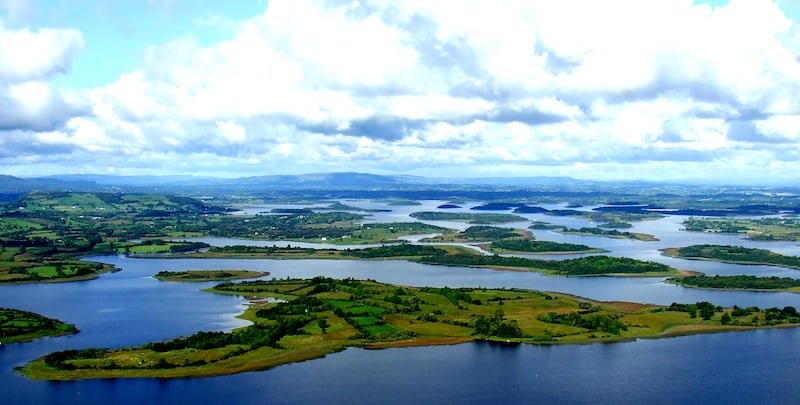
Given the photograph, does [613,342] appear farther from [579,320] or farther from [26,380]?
[26,380]

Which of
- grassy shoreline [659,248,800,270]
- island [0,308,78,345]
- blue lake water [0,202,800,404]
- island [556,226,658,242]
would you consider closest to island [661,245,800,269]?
grassy shoreline [659,248,800,270]

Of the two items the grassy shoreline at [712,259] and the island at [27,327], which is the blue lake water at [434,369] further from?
the grassy shoreline at [712,259]

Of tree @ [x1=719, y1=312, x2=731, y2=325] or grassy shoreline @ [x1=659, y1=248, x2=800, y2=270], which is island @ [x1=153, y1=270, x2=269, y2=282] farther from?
grassy shoreline @ [x1=659, y1=248, x2=800, y2=270]

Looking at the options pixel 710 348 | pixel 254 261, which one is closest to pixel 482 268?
pixel 254 261

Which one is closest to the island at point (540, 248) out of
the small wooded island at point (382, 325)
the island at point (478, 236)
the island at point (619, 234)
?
the island at point (478, 236)

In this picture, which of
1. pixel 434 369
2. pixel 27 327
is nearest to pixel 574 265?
pixel 434 369

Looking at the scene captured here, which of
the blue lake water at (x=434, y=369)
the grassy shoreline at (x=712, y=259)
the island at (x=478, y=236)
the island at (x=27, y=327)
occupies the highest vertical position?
the island at (x=478, y=236)
